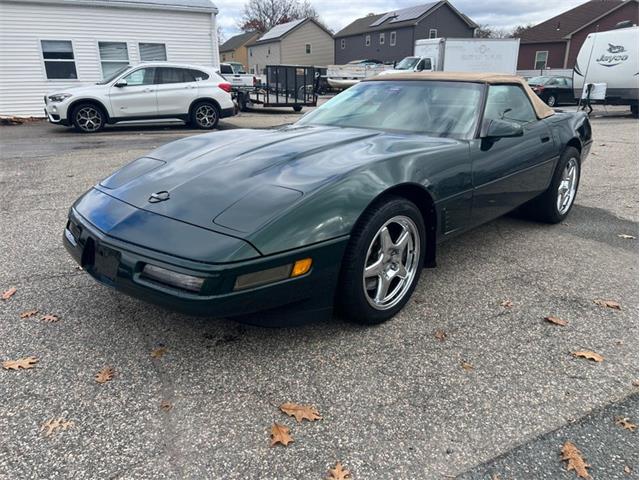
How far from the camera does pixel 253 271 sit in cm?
212

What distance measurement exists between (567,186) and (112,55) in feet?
48.1

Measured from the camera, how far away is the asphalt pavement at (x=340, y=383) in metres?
1.87

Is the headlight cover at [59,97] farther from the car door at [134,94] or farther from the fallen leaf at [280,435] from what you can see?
the fallen leaf at [280,435]

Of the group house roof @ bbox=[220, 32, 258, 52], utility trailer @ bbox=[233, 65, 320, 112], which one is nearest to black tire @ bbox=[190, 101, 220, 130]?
utility trailer @ bbox=[233, 65, 320, 112]

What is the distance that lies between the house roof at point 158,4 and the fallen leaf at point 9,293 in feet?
46.1

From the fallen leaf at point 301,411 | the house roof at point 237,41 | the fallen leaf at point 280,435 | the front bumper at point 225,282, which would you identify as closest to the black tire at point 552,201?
the front bumper at point 225,282

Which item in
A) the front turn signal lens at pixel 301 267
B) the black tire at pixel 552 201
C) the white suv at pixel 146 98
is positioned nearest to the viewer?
the front turn signal lens at pixel 301 267

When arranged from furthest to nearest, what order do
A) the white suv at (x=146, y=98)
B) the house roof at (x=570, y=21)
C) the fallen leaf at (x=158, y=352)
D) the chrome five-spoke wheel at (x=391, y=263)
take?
1. the house roof at (x=570, y=21)
2. the white suv at (x=146, y=98)
3. the chrome five-spoke wheel at (x=391, y=263)
4. the fallen leaf at (x=158, y=352)

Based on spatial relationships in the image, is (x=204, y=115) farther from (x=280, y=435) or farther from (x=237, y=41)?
(x=237, y=41)

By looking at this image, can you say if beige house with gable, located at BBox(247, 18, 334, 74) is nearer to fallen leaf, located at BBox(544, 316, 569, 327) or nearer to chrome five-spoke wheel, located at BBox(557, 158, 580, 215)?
chrome five-spoke wheel, located at BBox(557, 158, 580, 215)

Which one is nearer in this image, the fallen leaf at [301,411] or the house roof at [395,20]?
the fallen leaf at [301,411]

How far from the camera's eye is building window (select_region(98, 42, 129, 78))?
14.9 metres

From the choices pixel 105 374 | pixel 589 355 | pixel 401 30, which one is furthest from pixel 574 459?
pixel 401 30

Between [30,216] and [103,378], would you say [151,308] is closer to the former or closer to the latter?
[103,378]
